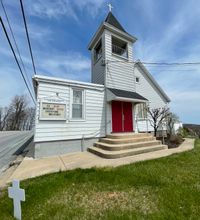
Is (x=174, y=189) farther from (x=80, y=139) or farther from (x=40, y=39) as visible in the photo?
(x=40, y=39)

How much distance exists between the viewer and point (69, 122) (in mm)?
8023

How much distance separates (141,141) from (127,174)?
394 centimetres

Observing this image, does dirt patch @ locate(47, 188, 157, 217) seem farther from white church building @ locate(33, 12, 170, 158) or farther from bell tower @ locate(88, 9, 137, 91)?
bell tower @ locate(88, 9, 137, 91)

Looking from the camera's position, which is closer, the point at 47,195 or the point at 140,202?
the point at 140,202

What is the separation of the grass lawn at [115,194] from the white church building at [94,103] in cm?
324

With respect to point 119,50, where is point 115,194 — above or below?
below

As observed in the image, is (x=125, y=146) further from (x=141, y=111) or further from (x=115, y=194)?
(x=141, y=111)

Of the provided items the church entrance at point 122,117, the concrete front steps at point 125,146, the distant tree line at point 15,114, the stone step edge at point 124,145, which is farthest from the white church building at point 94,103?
the distant tree line at point 15,114

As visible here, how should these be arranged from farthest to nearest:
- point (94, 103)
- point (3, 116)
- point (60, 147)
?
point (3, 116) → point (94, 103) → point (60, 147)

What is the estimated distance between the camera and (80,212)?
Result: 2775mm

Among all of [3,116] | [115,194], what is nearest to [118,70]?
[115,194]

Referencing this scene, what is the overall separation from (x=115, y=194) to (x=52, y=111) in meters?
5.19

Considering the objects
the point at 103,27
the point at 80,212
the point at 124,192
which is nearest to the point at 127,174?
the point at 124,192

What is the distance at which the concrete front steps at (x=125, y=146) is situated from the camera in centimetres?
673
